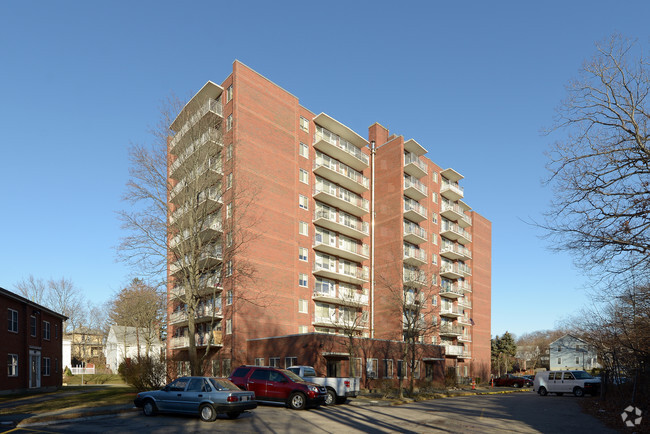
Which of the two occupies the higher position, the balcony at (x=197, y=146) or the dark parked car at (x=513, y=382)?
the balcony at (x=197, y=146)

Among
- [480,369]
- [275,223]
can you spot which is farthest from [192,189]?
[480,369]

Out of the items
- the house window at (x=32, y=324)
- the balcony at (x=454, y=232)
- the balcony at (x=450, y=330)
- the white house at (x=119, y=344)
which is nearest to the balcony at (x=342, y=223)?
the balcony at (x=454, y=232)

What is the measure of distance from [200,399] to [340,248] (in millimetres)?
35086

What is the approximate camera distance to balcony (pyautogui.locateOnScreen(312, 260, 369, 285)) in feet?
163

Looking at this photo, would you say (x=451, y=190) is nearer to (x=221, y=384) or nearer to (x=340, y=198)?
(x=340, y=198)

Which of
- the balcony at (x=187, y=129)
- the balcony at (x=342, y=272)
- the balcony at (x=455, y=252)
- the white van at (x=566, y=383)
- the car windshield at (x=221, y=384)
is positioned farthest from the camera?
the balcony at (x=455, y=252)

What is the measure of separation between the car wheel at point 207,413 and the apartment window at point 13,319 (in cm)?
2497

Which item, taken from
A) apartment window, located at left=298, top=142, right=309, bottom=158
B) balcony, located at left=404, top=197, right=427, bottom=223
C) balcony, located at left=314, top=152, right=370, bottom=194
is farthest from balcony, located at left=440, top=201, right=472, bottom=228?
apartment window, located at left=298, top=142, right=309, bottom=158

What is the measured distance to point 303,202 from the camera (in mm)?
49875

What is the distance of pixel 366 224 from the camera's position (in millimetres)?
57375

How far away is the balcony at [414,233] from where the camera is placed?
193ft

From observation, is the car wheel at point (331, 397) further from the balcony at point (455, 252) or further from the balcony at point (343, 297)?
the balcony at point (455, 252)

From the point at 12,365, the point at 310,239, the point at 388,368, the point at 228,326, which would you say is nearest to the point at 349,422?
the point at 228,326

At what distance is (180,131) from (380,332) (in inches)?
1283
